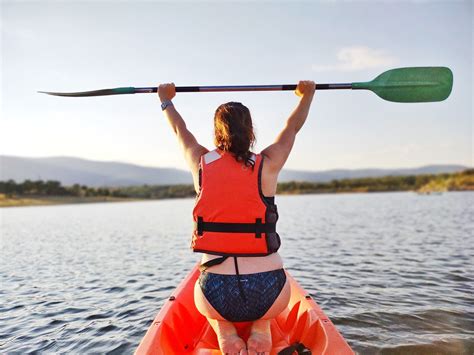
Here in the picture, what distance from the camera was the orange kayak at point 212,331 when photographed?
2994mm

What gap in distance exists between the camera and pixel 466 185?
50000mm

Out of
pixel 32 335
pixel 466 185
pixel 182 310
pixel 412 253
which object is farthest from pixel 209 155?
pixel 466 185

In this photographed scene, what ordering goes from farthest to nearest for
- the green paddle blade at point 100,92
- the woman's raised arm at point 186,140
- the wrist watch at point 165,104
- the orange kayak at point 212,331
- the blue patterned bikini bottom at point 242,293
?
the green paddle blade at point 100,92
the wrist watch at point 165,104
the orange kayak at point 212,331
the woman's raised arm at point 186,140
the blue patterned bikini bottom at point 242,293

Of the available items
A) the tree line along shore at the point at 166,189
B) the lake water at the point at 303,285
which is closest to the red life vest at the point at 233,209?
the lake water at the point at 303,285

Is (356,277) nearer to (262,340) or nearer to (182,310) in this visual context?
(182,310)

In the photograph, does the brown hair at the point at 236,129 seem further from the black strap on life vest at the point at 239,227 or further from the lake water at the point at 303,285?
the lake water at the point at 303,285

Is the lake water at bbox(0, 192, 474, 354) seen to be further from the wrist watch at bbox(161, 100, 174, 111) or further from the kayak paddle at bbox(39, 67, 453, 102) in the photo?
the wrist watch at bbox(161, 100, 174, 111)

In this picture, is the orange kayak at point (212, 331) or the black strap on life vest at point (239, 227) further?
the orange kayak at point (212, 331)

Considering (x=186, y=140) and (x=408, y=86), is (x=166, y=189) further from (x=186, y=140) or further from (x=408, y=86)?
(x=186, y=140)

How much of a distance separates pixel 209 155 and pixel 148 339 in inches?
57.6

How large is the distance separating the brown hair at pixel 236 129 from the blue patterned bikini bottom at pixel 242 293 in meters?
0.73

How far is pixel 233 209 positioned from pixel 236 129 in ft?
1.65

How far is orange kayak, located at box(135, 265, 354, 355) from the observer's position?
2994 mm

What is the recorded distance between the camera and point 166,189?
61656 mm
